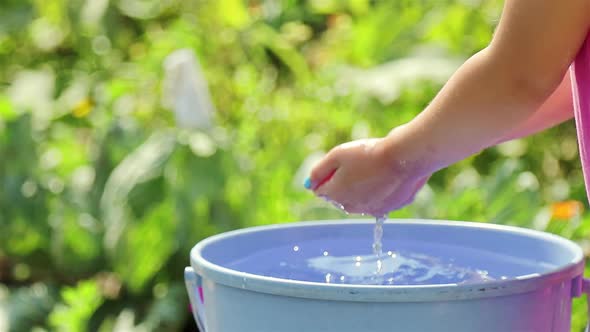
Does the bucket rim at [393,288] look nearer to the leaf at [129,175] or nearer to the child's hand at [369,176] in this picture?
the child's hand at [369,176]

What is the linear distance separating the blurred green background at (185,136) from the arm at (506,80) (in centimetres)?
118

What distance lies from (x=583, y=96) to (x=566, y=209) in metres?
1.59

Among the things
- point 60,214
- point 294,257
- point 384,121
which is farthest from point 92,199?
point 294,257

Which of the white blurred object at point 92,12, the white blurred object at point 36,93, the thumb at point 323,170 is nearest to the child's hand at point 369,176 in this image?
the thumb at point 323,170

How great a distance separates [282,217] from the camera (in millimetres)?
2574

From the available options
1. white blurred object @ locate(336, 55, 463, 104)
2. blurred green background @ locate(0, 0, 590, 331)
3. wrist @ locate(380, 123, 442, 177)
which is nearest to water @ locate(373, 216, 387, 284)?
wrist @ locate(380, 123, 442, 177)

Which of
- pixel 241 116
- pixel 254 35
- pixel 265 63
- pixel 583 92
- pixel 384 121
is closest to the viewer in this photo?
pixel 583 92

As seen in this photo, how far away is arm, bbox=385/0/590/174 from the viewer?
103cm

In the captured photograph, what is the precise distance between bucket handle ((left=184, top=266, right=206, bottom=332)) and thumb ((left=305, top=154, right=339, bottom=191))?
182 mm

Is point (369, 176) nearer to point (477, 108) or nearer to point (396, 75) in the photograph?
point (477, 108)

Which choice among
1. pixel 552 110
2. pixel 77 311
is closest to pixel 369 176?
pixel 552 110

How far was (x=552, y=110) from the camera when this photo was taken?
133 cm

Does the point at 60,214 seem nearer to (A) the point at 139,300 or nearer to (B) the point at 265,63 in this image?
(A) the point at 139,300

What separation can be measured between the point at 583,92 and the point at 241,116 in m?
2.25
